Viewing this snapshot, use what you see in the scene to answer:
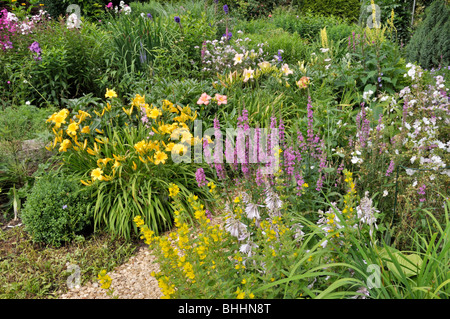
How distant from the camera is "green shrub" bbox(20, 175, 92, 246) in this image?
2785mm

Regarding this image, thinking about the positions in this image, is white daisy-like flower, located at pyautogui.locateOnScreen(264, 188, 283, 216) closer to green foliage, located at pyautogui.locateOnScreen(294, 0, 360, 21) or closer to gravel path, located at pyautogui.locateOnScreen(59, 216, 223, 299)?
gravel path, located at pyautogui.locateOnScreen(59, 216, 223, 299)

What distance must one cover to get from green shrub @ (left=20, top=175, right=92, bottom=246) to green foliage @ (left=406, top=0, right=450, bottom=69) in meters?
4.82

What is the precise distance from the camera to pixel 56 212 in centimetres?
284

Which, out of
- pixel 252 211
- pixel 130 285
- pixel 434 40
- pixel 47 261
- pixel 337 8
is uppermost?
pixel 337 8

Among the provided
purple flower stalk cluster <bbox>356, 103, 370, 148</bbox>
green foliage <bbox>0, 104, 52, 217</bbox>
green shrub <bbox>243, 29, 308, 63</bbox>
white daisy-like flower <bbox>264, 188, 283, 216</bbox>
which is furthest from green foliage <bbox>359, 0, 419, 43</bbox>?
white daisy-like flower <bbox>264, 188, 283, 216</bbox>

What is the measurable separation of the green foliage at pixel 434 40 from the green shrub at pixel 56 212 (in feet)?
15.8

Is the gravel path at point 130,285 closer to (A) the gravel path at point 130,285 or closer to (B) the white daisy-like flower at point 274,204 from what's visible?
(A) the gravel path at point 130,285

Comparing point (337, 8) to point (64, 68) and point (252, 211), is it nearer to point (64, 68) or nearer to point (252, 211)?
point (64, 68)

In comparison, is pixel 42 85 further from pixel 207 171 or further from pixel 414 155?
pixel 414 155

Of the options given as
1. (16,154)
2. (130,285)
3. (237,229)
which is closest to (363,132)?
(237,229)

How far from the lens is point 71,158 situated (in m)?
3.23

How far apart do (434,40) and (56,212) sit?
5326 mm
